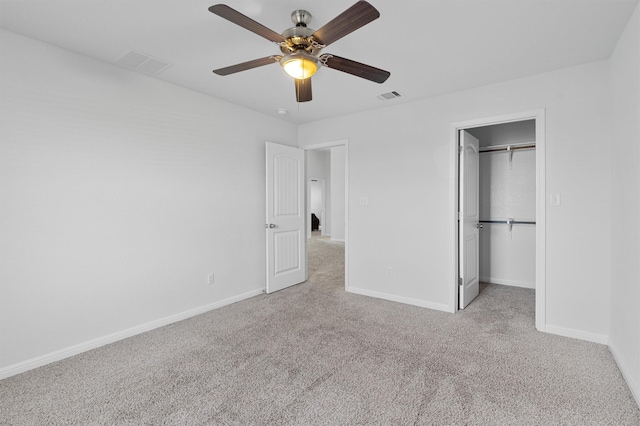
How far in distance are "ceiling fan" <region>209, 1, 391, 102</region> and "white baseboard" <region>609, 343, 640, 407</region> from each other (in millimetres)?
2501

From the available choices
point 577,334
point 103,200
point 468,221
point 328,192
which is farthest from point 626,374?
point 328,192

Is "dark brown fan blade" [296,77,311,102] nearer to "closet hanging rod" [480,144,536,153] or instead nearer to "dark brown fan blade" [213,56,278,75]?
"dark brown fan blade" [213,56,278,75]

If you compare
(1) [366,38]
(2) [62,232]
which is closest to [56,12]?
(2) [62,232]

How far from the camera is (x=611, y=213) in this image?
101 inches

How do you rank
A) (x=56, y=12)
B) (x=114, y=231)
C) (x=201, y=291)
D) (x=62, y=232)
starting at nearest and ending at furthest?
1. (x=56, y=12)
2. (x=62, y=232)
3. (x=114, y=231)
4. (x=201, y=291)

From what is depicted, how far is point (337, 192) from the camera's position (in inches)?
390

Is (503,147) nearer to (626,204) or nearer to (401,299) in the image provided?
(626,204)

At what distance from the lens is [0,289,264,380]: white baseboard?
7.36 feet

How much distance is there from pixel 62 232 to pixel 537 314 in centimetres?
427

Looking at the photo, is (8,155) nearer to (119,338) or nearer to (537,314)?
(119,338)

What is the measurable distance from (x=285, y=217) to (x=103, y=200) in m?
2.20

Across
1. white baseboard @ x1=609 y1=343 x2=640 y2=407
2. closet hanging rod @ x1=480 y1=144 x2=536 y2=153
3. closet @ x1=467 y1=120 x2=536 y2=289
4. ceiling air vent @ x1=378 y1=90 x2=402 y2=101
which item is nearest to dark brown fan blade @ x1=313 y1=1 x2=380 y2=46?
ceiling air vent @ x1=378 y1=90 x2=402 y2=101

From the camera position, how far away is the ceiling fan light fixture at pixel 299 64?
1.94 meters

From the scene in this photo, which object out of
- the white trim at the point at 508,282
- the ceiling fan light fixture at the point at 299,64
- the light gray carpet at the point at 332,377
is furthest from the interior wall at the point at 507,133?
the ceiling fan light fixture at the point at 299,64
